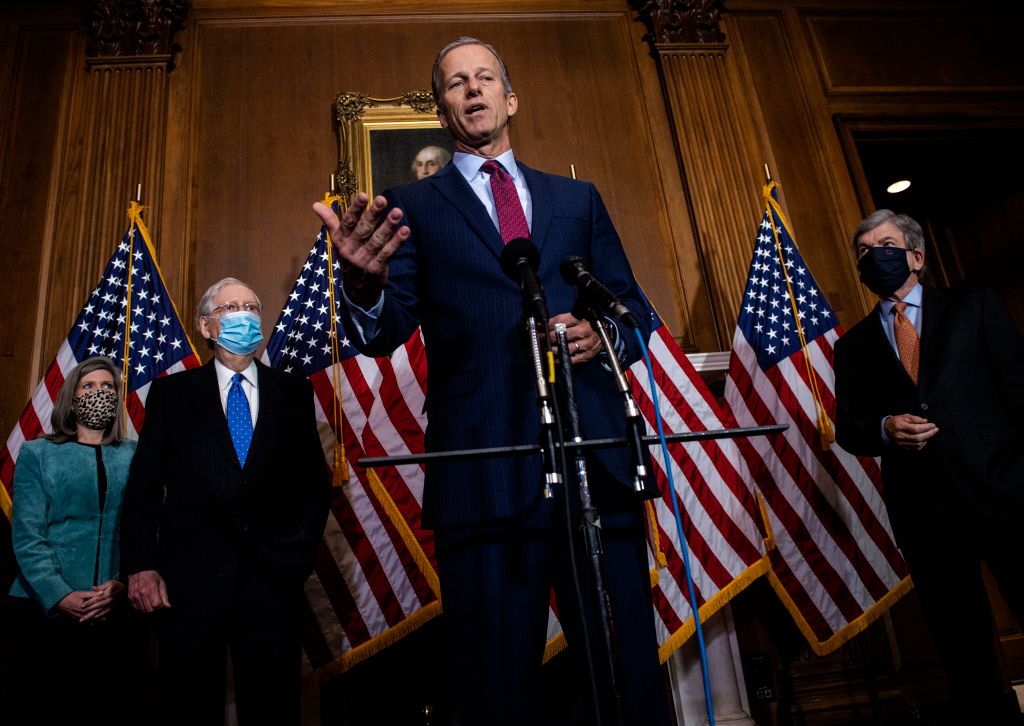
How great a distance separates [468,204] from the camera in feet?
5.57

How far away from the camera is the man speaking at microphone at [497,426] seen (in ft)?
4.57

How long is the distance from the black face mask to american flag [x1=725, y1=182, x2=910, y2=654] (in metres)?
0.69

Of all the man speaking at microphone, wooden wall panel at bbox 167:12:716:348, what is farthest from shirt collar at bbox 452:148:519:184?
wooden wall panel at bbox 167:12:716:348

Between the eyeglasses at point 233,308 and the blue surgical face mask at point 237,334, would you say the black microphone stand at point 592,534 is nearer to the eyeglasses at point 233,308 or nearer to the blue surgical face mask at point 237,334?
the blue surgical face mask at point 237,334

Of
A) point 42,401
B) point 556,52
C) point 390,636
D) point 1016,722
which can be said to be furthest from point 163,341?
point 1016,722

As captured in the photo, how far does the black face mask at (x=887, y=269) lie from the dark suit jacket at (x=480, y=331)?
5.20ft

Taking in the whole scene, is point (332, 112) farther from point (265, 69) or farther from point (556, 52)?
point (556, 52)

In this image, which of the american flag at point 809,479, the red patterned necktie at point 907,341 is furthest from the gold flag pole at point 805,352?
the red patterned necktie at point 907,341

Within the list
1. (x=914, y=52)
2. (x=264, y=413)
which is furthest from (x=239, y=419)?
(x=914, y=52)

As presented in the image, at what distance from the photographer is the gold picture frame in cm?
441

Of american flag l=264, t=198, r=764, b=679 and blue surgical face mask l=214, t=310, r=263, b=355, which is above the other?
blue surgical face mask l=214, t=310, r=263, b=355

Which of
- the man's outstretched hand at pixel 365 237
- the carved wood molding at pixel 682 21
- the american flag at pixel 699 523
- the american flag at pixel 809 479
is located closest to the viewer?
the man's outstretched hand at pixel 365 237

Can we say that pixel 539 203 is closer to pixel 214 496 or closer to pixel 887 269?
pixel 214 496

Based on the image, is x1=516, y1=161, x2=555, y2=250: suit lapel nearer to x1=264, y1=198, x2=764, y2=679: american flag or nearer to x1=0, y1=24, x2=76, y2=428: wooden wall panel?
x1=264, y1=198, x2=764, y2=679: american flag
